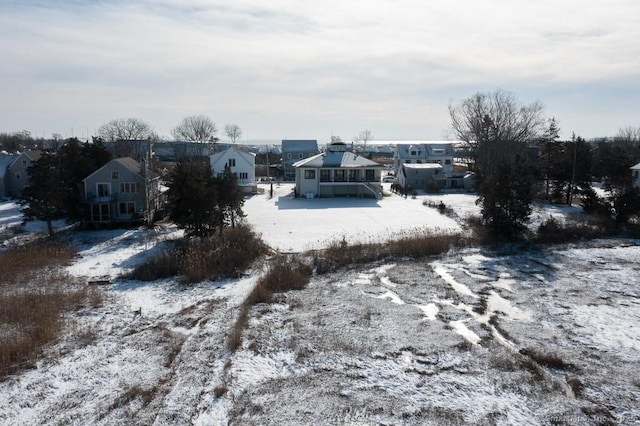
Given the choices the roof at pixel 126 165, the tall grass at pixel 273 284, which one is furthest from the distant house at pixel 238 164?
the tall grass at pixel 273 284

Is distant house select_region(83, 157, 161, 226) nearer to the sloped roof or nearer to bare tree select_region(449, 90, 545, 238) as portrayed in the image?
the sloped roof

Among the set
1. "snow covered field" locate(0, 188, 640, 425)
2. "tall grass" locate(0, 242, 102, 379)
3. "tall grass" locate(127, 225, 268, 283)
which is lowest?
"snow covered field" locate(0, 188, 640, 425)

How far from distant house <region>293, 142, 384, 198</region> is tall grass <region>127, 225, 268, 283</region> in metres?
20.0

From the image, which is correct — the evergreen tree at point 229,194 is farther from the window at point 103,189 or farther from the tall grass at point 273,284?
the window at point 103,189

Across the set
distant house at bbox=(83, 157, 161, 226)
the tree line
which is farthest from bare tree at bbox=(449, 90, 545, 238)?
distant house at bbox=(83, 157, 161, 226)

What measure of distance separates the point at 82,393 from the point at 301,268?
1050 cm

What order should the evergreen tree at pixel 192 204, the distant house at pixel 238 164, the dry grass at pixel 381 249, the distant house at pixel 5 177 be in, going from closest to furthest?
the dry grass at pixel 381 249 → the evergreen tree at pixel 192 204 → the distant house at pixel 5 177 → the distant house at pixel 238 164

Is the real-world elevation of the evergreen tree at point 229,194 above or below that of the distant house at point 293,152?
below

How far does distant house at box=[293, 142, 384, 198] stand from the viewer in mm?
42531

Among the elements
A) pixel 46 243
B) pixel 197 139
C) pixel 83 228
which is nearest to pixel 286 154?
pixel 197 139

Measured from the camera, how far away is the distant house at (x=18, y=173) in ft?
142

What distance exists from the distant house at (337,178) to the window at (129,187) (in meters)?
16.3

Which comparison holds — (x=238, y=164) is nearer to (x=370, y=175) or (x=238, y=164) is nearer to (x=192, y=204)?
(x=370, y=175)

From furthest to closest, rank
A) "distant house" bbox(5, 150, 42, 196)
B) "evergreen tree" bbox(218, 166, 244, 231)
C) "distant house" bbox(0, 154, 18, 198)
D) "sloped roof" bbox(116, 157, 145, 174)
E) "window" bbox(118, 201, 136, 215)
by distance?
"distant house" bbox(5, 150, 42, 196) → "distant house" bbox(0, 154, 18, 198) → "window" bbox(118, 201, 136, 215) → "sloped roof" bbox(116, 157, 145, 174) → "evergreen tree" bbox(218, 166, 244, 231)
